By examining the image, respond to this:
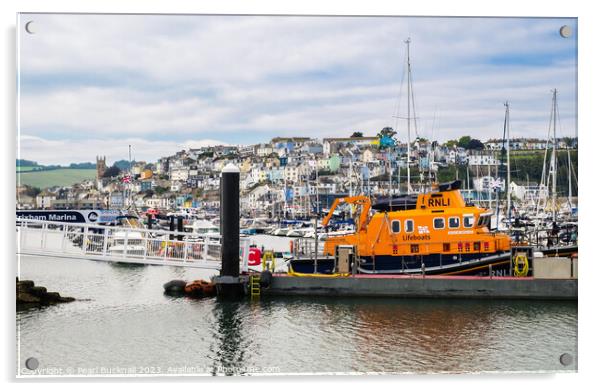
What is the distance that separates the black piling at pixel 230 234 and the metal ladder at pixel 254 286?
25cm

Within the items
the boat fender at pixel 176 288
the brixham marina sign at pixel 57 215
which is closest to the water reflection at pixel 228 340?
the boat fender at pixel 176 288

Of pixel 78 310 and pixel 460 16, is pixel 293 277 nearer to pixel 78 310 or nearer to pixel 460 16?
pixel 78 310

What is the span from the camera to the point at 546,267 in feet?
65.9

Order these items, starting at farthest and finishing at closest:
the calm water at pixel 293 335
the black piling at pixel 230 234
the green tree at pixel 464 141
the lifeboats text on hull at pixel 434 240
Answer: the green tree at pixel 464 141 → the lifeboats text on hull at pixel 434 240 → the black piling at pixel 230 234 → the calm water at pixel 293 335

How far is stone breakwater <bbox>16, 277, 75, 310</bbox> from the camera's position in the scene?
18562 mm

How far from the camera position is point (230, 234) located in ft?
65.5

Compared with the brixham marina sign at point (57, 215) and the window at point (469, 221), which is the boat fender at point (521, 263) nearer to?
the window at point (469, 221)

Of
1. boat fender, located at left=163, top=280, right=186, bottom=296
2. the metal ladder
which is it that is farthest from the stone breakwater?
the metal ladder

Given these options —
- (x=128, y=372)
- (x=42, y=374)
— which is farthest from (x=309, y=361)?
(x=42, y=374)

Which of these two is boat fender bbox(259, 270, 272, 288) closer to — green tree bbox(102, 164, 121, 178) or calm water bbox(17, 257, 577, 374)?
calm water bbox(17, 257, 577, 374)

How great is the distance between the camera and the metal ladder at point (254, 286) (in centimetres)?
2077

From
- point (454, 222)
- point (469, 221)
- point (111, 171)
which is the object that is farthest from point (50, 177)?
point (111, 171)

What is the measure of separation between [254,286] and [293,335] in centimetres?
439

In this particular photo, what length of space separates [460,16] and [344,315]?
828cm
